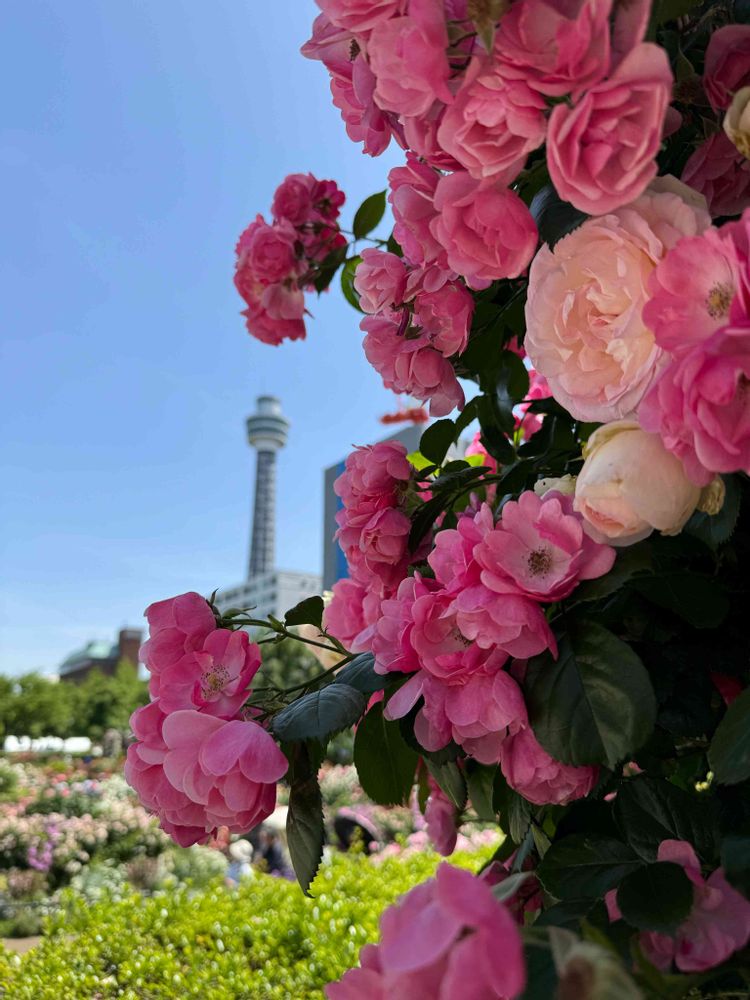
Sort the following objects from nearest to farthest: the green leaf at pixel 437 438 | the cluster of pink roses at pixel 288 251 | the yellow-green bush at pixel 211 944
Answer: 1. the green leaf at pixel 437 438
2. the cluster of pink roses at pixel 288 251
3. the yellow-green bush at pixel 211 944

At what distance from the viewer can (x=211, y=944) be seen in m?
2.59

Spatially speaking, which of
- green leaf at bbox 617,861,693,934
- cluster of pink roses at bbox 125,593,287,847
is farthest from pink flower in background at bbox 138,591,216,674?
green leaf at bbox 617,861,693,934

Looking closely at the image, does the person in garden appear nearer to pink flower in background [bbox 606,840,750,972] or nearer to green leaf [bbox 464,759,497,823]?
pink flower in background [bbox 606,840,750,972]

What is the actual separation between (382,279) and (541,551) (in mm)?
283

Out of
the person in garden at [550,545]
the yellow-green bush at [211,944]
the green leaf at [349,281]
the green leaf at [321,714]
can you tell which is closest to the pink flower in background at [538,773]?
the person in garden at [550,545]

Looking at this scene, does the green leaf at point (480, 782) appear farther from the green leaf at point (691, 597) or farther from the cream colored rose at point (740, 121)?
the cream colored rose at point (740, 121)

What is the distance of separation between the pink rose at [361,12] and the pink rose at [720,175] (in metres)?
0.20

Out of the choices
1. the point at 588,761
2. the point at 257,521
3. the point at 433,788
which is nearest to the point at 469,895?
the point at 588,761

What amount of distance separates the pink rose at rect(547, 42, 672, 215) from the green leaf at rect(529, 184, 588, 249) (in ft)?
0.24

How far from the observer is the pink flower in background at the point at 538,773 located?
1.67 ft

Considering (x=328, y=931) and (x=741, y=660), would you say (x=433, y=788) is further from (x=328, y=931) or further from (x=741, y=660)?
(x=328, y=931)

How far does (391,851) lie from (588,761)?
4.43 metres

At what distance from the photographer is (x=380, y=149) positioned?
57 cm


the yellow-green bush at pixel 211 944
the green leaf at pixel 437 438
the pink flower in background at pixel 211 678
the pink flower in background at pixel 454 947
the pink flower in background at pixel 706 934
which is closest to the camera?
the pink flower in background at pixel 454 947
